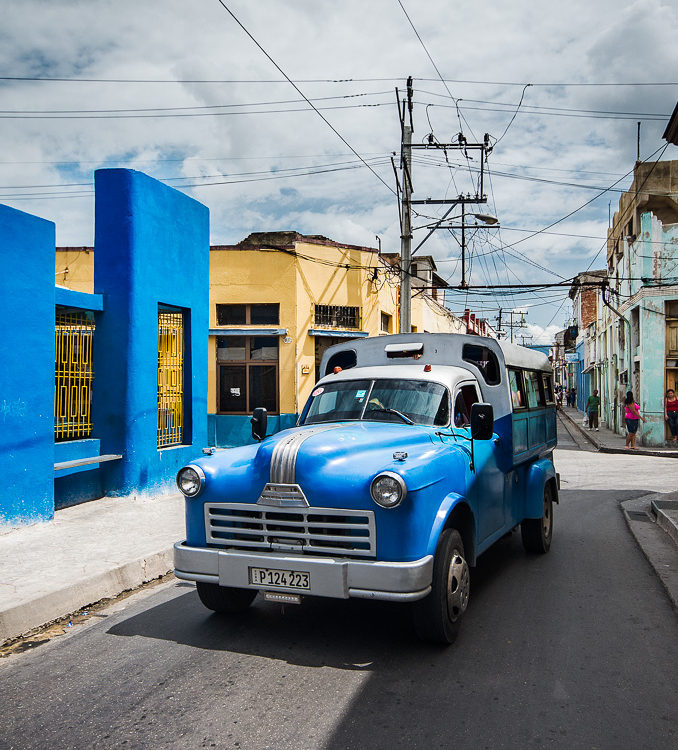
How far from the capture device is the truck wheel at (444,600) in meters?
4.46

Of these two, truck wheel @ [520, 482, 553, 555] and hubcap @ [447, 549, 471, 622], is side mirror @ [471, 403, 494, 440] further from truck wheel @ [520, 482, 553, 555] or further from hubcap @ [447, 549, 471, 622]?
truck wheel @ [520, 482, 553, 555]

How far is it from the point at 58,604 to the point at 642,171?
83.5 feet

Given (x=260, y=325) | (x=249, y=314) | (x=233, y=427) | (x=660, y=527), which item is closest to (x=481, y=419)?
(x=660, y=527)

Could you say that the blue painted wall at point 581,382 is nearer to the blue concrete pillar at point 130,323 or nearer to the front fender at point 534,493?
the blue concrete pillar at point 130,323

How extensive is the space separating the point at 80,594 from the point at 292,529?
2.49 m

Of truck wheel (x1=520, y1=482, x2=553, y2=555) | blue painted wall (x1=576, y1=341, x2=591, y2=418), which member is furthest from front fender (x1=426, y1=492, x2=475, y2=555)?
blue painted wall (x1=576, y1=341, x2=591, y2=418)

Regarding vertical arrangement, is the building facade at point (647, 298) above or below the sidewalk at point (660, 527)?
above

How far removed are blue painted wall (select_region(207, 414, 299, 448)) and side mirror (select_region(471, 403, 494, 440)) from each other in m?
15.2

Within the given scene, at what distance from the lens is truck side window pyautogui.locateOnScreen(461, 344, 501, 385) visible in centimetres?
664

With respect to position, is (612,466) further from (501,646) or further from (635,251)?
(501,646)

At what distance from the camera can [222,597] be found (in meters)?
5.17

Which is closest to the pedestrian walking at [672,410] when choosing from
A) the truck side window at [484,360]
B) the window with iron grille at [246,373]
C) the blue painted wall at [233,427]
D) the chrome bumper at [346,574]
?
the blue painted wall at [233,427]

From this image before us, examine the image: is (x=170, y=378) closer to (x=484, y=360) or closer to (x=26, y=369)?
(x=26, y=369)

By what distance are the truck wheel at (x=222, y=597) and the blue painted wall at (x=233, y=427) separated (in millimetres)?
14995
